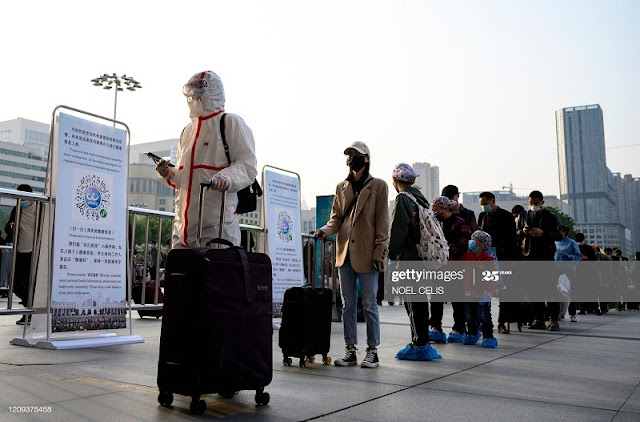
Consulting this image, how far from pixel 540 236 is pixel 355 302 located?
15.9ft

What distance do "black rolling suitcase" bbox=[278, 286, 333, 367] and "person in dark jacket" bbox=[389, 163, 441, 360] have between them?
2.65 ft

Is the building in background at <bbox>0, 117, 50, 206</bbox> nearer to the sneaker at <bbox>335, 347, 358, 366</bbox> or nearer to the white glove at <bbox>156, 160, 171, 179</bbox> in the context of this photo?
the sneaker at <bbox>335, 347, 358, 366</bbox>

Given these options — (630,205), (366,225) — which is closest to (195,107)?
(366,225)

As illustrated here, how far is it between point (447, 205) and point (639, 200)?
132m

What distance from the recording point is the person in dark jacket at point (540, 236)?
344 inches

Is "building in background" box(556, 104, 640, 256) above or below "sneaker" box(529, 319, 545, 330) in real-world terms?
above

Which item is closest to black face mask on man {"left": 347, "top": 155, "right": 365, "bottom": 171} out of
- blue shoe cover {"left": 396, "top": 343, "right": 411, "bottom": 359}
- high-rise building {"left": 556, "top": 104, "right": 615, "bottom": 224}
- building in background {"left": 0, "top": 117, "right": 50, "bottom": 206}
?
blue shoe cover {"left": 396, "top": 343, "right": 411, "bottom": 359}

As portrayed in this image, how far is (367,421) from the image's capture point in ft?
9.39

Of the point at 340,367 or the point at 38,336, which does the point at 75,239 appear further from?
the point at 340,367

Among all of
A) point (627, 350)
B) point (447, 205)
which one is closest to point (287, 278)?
point (447, 205)

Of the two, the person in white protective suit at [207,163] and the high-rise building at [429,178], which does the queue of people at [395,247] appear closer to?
the person in white protective suit at [207,163]

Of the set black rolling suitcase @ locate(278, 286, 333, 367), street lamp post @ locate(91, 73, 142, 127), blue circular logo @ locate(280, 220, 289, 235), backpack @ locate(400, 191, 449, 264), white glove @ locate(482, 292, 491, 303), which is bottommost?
black rolling suitcase @ locate(278, 286, 333, 367)

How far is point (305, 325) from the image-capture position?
4.75m

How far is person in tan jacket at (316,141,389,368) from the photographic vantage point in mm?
4832
